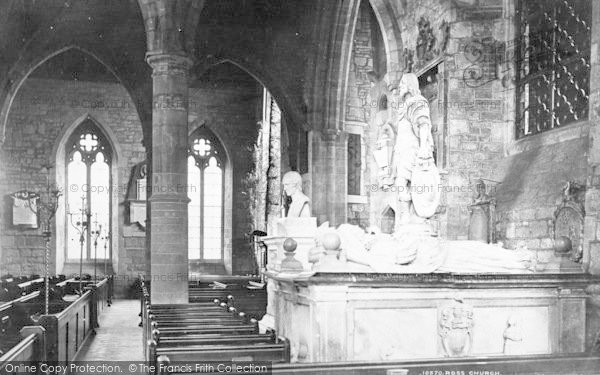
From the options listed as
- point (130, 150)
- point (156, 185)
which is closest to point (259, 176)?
point (130, 150)

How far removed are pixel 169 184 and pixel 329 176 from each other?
535 cm

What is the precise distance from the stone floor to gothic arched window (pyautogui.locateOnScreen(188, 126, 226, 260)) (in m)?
6.89

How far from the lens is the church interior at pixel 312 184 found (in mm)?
6434

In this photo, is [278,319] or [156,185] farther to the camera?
[156,185]

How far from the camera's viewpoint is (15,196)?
2178 cm

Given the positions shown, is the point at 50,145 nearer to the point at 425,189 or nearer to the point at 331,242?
the point at 425,189

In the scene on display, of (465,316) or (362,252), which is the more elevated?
(362,252)

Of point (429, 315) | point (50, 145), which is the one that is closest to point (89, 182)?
point (50, 145)

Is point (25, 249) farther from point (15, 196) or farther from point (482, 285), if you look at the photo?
point (482, 285)

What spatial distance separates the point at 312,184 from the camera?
1666cm

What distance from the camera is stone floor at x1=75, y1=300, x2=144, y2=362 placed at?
382 inches

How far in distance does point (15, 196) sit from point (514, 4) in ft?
54.0

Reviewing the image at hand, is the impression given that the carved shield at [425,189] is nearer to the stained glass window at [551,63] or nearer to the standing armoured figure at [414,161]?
the standing armoured figure at [414,161]

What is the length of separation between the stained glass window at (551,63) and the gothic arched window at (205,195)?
47.6ft
